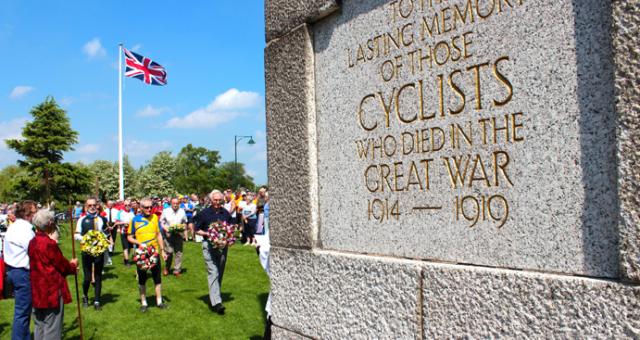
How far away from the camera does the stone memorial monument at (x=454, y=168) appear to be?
193cm

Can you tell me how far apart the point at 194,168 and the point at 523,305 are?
260 ft

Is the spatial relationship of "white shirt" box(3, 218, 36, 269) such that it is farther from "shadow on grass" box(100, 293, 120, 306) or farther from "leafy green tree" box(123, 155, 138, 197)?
"leafy green tree" box(123, 155, 138, 197)

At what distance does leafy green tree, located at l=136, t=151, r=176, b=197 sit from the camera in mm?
74062

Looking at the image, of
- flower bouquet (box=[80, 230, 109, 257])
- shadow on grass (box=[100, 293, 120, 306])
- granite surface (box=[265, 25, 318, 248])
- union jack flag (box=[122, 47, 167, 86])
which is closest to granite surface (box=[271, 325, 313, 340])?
granite surface (box=[265, 25, 318, 248])

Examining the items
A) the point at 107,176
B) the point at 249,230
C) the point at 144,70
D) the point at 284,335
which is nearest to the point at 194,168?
the point at 107,176

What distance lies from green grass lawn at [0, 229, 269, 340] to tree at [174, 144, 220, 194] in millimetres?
62957

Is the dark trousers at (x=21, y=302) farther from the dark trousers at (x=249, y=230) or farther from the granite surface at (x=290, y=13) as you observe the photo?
the dark trousers at (x=249, y=230)

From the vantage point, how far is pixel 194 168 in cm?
7850

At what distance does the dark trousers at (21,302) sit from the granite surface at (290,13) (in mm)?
4375

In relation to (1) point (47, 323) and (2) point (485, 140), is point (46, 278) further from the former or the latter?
(2) point (485, 140)

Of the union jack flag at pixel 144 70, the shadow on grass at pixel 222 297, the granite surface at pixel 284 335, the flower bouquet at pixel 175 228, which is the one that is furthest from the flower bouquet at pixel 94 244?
the union jack flag at pixel 144 70

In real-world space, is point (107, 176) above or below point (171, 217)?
above

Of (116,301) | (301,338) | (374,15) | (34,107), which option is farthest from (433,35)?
(34,107)

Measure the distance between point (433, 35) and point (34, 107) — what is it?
47480 millimetres
